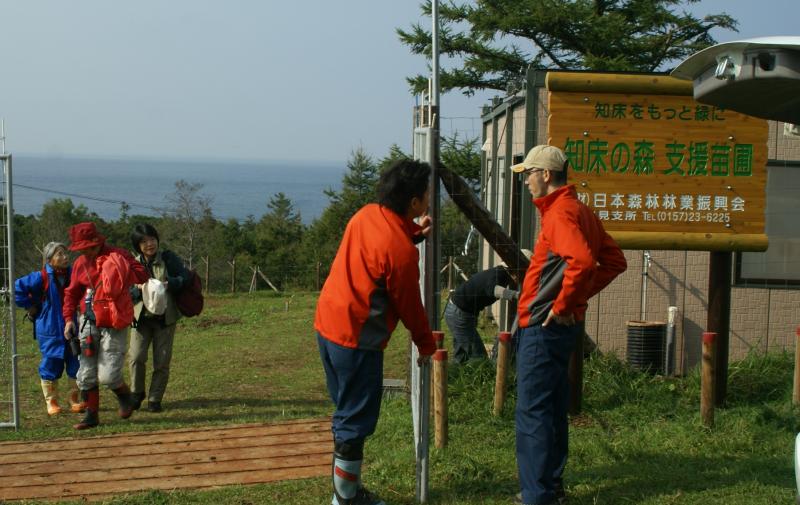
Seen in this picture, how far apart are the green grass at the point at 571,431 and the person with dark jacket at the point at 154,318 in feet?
0.80

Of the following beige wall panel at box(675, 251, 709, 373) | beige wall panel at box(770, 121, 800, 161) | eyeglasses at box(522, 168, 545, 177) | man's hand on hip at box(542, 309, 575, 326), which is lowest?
beige wall panel at box(675, 251, 709, 373)

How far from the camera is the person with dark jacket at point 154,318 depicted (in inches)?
312

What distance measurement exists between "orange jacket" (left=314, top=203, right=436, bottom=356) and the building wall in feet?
15.5

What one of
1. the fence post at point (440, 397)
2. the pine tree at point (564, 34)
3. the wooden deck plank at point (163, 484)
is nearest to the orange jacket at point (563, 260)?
the fence post at point (440, 397)


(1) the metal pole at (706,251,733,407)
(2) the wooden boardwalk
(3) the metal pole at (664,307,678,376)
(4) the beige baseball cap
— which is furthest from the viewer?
(3) the metal pole at (664,307,678,376)

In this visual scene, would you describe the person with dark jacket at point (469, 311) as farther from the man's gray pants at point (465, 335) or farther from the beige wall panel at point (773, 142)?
the beige wall panel at point (773, 142)

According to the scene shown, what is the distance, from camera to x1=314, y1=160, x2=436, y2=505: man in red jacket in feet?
14.5

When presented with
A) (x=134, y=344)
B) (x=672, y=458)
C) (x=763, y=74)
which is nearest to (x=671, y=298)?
(x=672, y=458)

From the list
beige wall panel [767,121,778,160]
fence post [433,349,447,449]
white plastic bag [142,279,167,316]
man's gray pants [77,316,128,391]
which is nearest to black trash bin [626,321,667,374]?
beige wall panel [767,121,778,160]

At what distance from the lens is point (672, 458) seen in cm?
591

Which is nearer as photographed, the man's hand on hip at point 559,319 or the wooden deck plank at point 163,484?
the man's hand on hip at point 559,319

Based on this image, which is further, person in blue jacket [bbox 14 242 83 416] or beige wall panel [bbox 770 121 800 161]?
beige wall panel [bbox 770 121 800 161]

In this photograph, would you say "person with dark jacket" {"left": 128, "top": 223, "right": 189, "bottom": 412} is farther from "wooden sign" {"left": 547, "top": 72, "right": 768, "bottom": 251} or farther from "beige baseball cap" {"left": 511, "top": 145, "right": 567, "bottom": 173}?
"beige baseball cap" {"left": 511, "top": 145, "right": 567, "bottom": 173}

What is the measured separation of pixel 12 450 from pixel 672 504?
4.72 m
